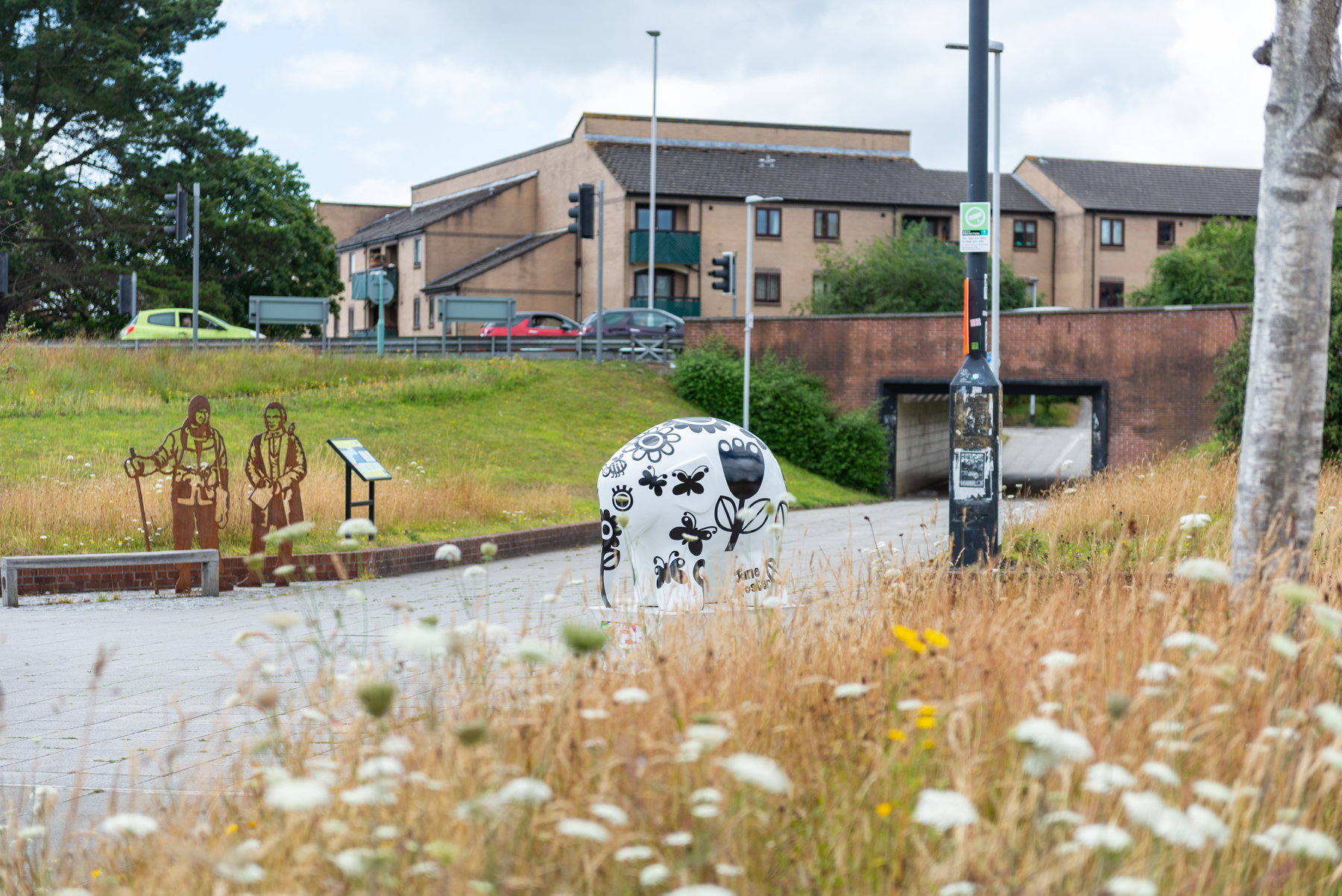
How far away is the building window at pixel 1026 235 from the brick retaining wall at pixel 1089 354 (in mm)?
24624

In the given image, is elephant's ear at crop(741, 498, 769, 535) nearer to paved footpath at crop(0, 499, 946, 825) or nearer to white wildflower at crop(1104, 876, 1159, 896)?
paved footpath at crop(0, 499, 946, 825)

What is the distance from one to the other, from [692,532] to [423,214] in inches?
2542

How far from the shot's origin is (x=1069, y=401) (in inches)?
2756

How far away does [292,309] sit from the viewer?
39000 mm

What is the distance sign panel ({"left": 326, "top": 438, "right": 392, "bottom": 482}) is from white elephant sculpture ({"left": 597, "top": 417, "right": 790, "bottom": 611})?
26.4 ft

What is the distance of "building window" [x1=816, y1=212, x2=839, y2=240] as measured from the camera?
5950 cm

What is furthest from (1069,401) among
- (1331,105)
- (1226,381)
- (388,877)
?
(388,877)

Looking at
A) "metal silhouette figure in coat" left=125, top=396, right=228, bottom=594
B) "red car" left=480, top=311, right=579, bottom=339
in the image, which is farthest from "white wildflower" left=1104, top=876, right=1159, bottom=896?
"red car" left=480, top=311, right=579, bottom=339

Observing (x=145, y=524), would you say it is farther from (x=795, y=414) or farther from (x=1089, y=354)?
(x=1089, y=354)

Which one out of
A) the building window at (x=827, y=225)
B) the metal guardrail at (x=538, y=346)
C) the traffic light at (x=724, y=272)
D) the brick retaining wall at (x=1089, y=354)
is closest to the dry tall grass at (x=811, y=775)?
the brick retaining wall at (x=1089, y=354)

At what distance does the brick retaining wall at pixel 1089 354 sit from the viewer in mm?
35344

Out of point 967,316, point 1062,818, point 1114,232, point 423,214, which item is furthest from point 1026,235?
point 1062,818

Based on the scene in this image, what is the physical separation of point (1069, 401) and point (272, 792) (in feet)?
232

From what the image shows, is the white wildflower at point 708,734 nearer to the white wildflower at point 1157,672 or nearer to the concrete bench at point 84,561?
the white wildflower at point 1157,672
